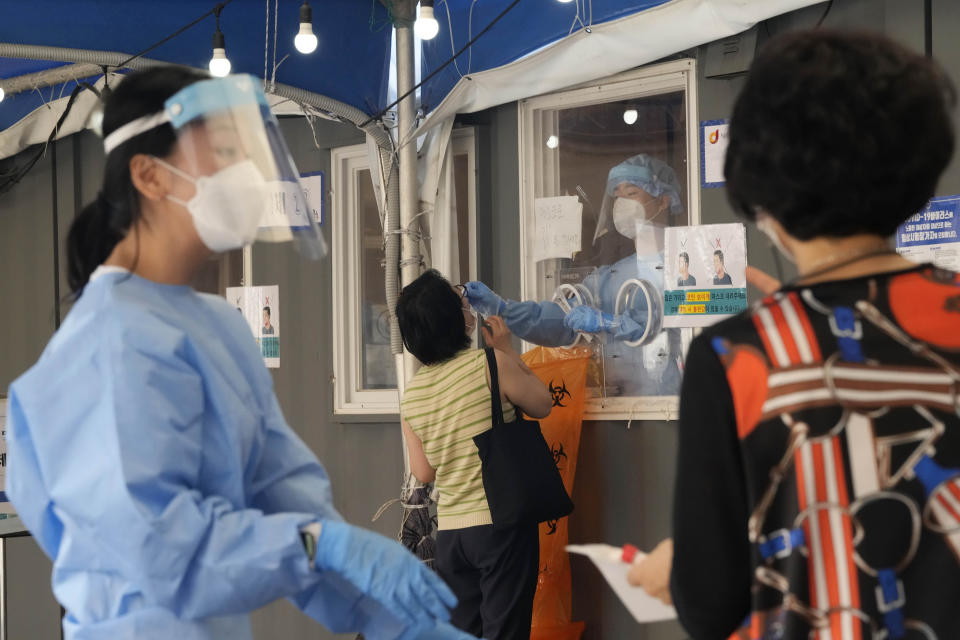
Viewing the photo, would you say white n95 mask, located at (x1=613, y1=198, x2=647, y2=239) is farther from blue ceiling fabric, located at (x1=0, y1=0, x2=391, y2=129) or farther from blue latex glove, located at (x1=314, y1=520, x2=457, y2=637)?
blue latex glove, located at (x1=314, y1=520, x2=457, y2=637)

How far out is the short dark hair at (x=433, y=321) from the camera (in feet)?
11.5

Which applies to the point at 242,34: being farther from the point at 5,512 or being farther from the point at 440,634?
the point at 440,634

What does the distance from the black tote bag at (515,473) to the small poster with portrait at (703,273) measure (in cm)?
81

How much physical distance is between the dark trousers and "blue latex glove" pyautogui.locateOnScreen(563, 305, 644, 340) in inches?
34.4

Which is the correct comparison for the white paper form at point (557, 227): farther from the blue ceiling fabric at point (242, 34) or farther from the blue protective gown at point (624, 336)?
the blue ceiling fabric at point (242, 34)

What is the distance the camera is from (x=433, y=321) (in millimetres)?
3496

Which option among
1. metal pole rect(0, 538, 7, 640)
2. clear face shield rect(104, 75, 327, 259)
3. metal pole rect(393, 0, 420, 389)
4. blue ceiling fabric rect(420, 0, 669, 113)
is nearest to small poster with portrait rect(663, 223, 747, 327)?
blue ceiling fabric rect(420, 0, 669, 113)

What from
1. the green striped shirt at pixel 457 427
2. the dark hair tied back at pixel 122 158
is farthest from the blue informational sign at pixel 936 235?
the dark hair tied back at pixel 122 158

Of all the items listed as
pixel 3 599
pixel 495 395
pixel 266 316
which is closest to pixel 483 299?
pixel 495 395

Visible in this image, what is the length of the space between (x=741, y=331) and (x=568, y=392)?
2920 millimetres

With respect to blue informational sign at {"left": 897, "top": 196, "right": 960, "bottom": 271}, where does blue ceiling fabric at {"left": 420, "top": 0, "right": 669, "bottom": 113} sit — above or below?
above

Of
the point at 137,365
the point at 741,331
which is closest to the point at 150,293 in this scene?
the point at 137,365

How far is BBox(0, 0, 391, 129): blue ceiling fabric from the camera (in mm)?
4043

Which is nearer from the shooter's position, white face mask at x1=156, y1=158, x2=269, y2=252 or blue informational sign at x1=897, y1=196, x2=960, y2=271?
white face mask at x1=156, y1=158, x2=269, y2=252
